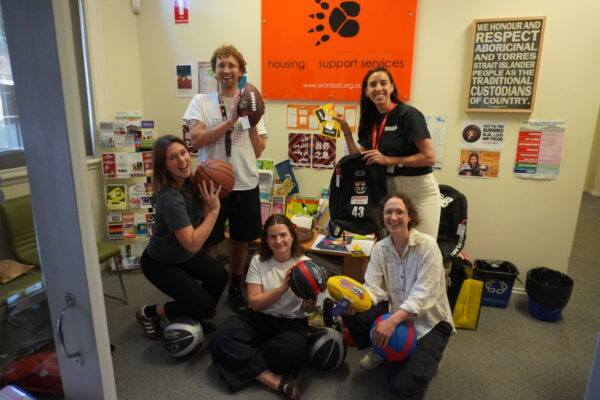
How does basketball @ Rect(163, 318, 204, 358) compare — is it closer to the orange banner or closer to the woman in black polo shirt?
the woman in black polo shirt

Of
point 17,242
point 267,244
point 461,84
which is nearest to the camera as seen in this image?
point 17,242

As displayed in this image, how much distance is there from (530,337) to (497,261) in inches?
24.9

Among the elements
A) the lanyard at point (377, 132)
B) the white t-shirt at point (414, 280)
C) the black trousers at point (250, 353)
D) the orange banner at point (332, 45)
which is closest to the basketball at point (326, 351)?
the black trousers at point (250, 353)

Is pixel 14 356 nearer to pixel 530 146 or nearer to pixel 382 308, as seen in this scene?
pixel 382 308

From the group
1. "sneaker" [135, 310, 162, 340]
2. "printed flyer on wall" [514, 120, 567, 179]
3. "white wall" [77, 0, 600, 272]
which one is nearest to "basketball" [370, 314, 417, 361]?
"sneaker" [135, 310, 162, 340]

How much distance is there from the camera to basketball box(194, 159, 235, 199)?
213cm

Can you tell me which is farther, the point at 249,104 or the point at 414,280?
the point at 249,104

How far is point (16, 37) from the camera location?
1030 mm

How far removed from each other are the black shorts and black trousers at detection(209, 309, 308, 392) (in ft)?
2.24

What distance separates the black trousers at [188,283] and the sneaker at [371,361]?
3.00ft

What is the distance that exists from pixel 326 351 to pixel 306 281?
466 mm

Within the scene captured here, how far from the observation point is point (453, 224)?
107 inches

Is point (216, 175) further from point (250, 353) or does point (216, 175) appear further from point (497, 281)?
point (497, 281)

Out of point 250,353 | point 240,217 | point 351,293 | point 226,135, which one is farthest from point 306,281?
point 226,135
